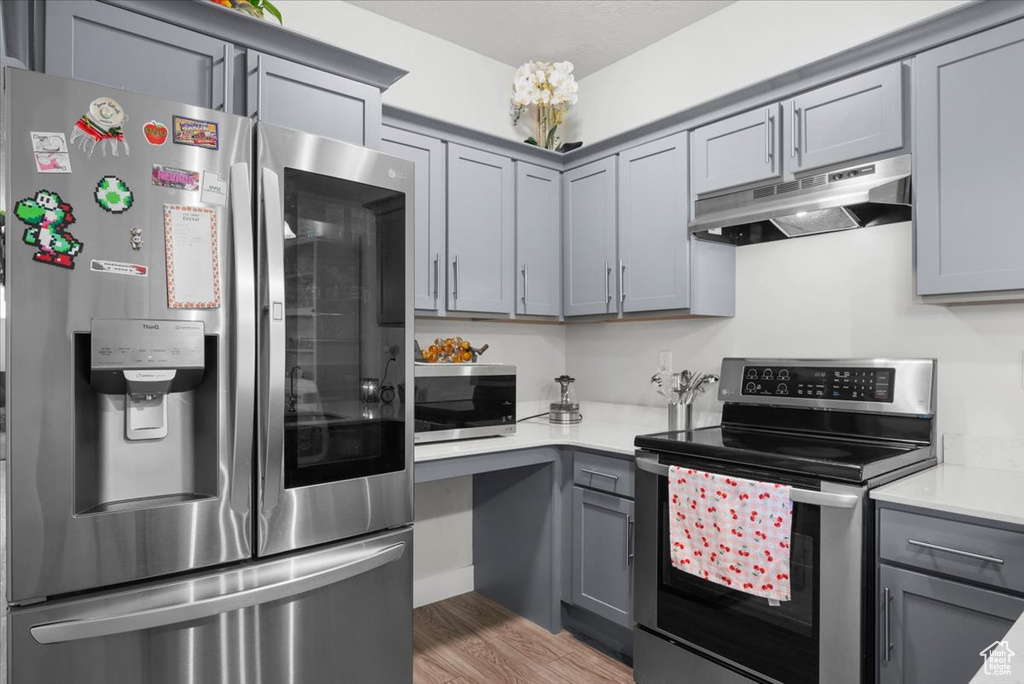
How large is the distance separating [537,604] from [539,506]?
46 centimetres

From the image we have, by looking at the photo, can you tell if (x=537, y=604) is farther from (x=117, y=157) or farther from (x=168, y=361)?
(x=117, y=157)

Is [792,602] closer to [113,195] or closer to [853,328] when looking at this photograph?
[853,328]

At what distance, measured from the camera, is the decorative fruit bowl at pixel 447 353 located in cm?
271

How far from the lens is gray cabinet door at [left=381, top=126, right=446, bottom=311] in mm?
2605

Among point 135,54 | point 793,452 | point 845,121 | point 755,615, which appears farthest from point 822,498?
point 135,54

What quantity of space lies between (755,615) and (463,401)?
4.30 ft

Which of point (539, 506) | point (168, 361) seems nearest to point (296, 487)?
point (168, 361)

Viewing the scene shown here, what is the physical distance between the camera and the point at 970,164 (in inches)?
72.4

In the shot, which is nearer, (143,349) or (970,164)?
(143,349)

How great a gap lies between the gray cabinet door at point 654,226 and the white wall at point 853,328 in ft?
1.05

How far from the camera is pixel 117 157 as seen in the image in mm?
1382

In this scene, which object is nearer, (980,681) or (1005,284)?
(980,681)

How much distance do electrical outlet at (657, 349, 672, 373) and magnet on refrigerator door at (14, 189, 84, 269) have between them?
7.94 feet

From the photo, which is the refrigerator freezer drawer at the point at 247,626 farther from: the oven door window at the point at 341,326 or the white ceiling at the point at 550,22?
the white ceiling at the point at 550,22
